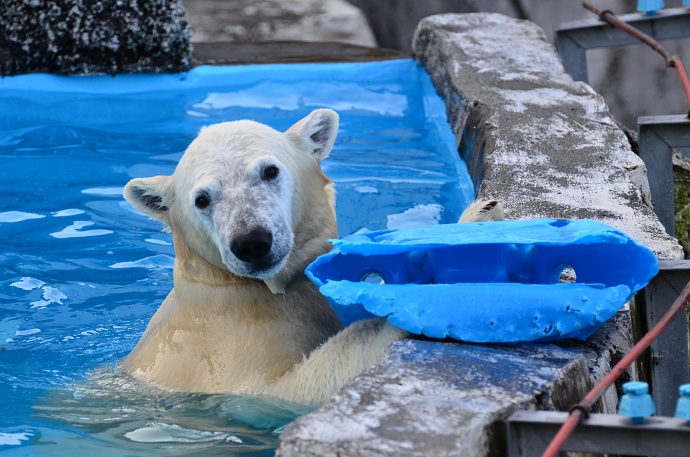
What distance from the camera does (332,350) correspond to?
8.11 ft

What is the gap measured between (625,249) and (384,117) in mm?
4185

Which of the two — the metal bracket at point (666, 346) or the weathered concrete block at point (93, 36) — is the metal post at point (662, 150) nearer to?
the metal bracket at point (666, 346)

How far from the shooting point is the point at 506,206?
335 cm

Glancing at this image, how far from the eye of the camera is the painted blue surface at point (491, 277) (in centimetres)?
226

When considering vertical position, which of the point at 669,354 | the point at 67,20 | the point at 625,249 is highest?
the point at 67,20

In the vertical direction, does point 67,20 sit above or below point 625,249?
above

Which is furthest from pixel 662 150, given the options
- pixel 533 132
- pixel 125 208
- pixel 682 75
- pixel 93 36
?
pixel 93 36

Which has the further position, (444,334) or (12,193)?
(12,193)

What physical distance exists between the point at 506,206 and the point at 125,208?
236cm

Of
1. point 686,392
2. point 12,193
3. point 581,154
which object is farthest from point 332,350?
point 12,193

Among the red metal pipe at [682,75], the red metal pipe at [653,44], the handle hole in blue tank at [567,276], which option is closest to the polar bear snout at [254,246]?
the handle hole in blue tank at [567,276]

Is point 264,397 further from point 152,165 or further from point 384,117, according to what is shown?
point 384,117

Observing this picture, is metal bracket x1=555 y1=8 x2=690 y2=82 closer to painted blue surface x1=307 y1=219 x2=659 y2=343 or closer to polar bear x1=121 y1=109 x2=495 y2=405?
polar bear x1=121 y1=109 x2=495 y2=405

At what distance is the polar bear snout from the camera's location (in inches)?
97.1
